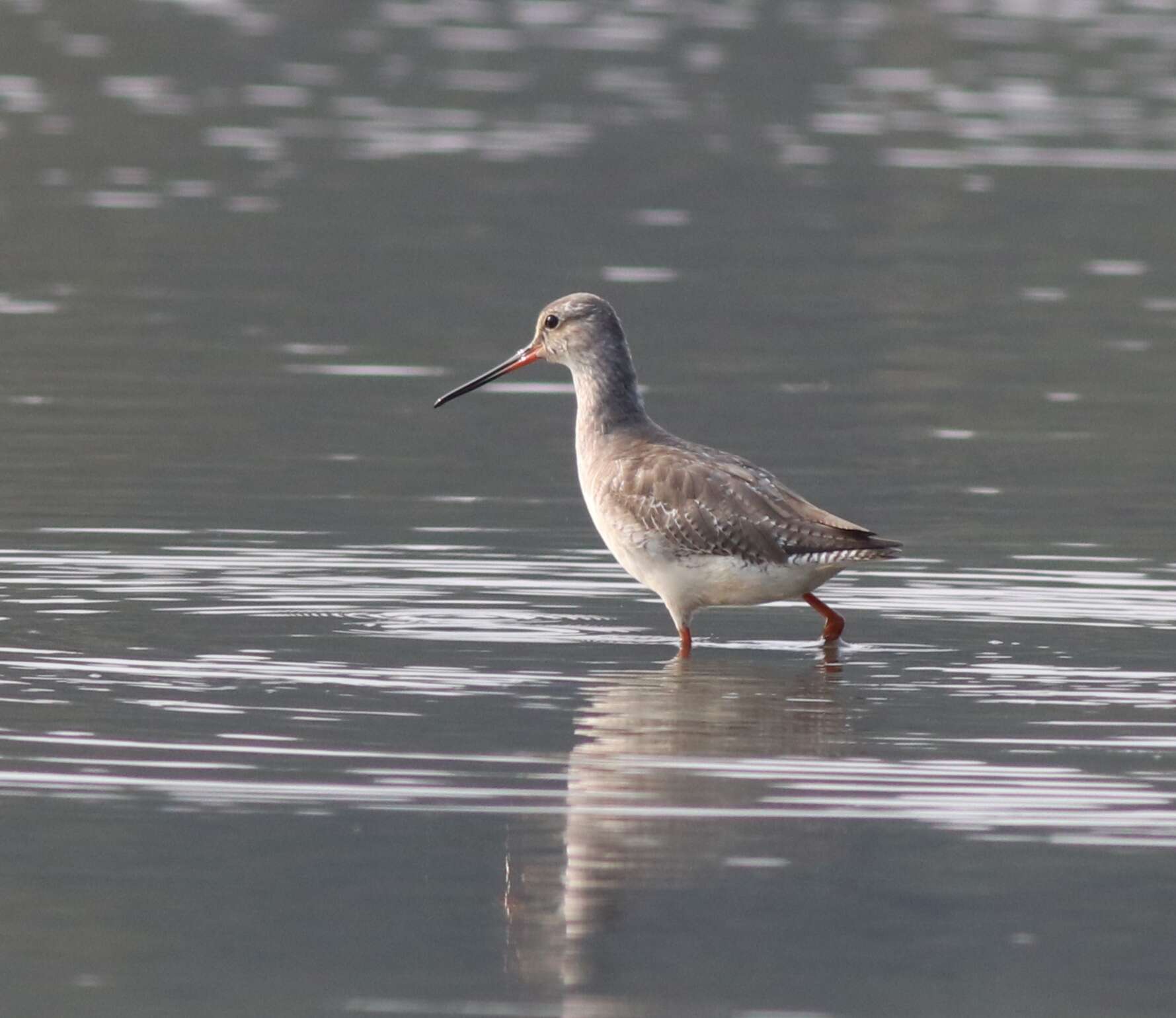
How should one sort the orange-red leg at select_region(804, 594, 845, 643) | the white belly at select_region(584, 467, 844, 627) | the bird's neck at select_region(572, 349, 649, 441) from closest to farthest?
1. the white belly at select_region(584, 467, 844, 627)
2. the orange-red leg at select_region(804, 594, 845, 643)
3. the bird's neck at select_region(572, 349, 649, 441)

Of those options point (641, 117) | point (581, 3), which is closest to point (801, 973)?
point (641, 117)

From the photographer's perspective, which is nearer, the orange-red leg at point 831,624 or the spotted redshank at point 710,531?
the spotted redshank at point 710,531

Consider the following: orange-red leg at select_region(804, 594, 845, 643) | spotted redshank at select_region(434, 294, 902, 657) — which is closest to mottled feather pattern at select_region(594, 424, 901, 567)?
spotted redshank at select_region(434, 294, 902, 657)

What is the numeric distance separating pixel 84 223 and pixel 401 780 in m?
19.2

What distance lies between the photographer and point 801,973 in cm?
811

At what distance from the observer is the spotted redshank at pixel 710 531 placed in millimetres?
12258

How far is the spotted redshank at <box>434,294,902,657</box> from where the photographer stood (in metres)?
12.3

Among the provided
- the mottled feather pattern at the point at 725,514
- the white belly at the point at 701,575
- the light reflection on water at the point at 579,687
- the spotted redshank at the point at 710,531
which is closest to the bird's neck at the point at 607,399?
the spotted redshank at the point at 710,531

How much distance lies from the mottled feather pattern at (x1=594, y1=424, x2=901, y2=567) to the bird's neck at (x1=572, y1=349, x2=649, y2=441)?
617 millimetres

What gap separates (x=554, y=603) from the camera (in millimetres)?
13430

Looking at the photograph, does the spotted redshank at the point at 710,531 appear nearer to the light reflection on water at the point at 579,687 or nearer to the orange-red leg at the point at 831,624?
the orange-red leg at the point at 831,624

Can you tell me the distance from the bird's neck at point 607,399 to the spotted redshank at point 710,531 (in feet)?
0.89

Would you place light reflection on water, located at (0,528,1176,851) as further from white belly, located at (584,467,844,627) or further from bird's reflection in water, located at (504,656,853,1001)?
white belly, located at (584,467,844,627)

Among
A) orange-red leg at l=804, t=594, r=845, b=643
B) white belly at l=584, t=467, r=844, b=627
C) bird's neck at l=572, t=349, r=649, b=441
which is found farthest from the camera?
bird's neck at l=572, t=349, r=649, b=441
